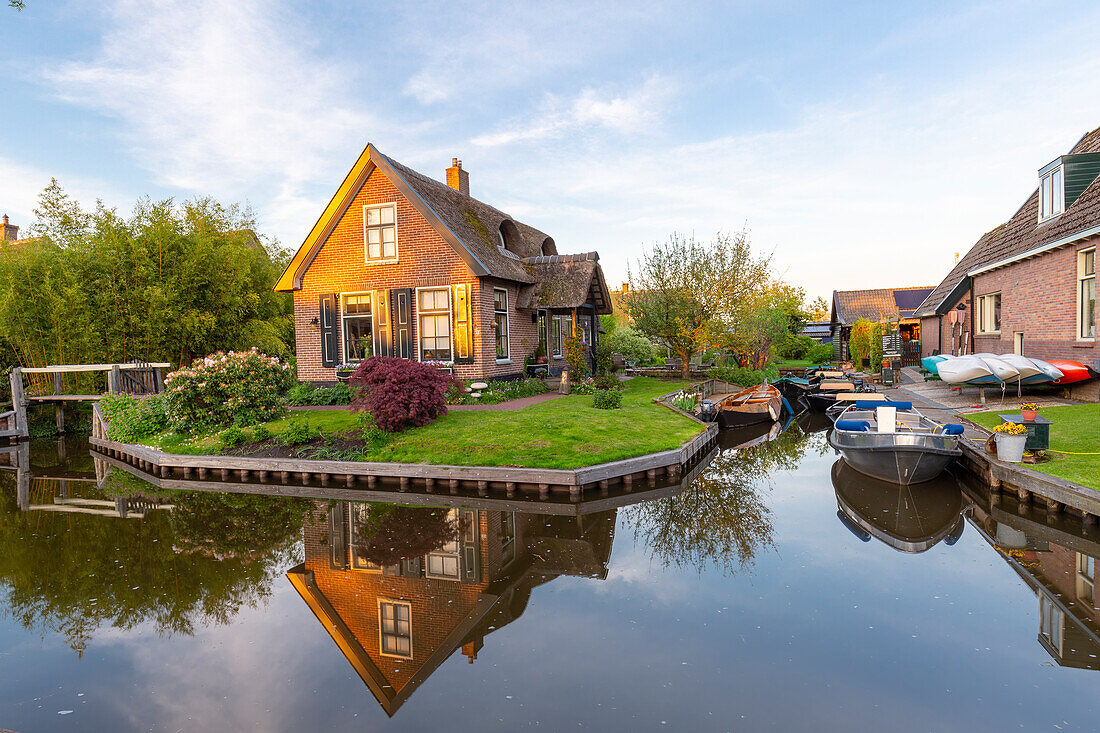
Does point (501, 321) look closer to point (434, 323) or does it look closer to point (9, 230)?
point (434, 323)

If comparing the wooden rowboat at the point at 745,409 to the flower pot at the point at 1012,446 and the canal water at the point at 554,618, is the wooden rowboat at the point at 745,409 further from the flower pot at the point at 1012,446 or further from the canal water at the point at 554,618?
the flower pot at the point at 1012,446

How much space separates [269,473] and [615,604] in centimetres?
878

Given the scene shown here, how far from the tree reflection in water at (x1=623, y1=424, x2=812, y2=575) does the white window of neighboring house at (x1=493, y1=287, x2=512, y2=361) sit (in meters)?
8.13

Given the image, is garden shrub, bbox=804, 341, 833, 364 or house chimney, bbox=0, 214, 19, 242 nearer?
house chimney, bbox=0, 214, 19, 242

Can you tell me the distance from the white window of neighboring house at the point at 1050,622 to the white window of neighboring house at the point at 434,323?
14900 mm

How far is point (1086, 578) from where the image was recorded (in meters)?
6.54

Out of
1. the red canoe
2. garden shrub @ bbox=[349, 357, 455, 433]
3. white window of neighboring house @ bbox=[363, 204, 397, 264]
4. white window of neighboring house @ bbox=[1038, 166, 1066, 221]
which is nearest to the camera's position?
garden shrub @ bbox=[349, 357, 455, 433]

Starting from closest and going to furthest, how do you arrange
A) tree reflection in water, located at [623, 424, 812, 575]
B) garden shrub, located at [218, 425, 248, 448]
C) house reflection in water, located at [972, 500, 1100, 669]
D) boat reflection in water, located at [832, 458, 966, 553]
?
1. house reflection in water, located at [972, 500, 1100, 669]
2. tree reflection in water, located at [623, 424, 812, 575]
3. boat reflection in water, located at [832, 458, 966, 553]
4. garden shrub, located at [218, 425, 248, 448]

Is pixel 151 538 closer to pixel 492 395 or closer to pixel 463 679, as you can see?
pixel 463 679

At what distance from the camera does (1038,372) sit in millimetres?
13594

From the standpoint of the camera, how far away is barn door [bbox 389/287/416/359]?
18.3m

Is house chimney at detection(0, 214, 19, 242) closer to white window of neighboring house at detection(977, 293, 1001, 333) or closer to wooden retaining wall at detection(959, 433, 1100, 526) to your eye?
wooden retaining wall at detection(959, 433, 1100, 526)

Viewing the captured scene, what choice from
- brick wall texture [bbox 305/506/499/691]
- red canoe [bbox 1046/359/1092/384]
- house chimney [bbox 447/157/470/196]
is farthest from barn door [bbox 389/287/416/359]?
red canoe [bbox 1046/359/1092/384]

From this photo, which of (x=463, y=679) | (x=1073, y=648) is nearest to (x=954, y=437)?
(x=1073, y=648)
